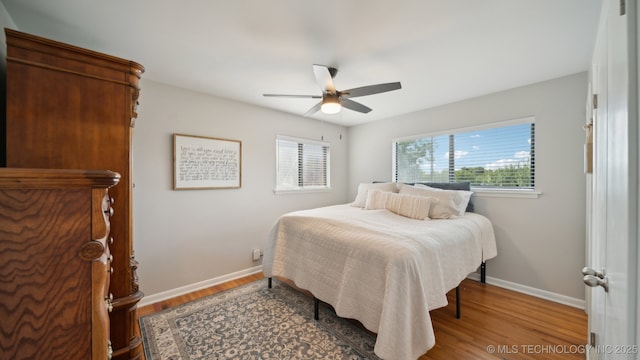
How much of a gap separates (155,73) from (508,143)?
13.5ft

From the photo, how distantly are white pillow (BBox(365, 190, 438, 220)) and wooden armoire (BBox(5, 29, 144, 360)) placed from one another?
254 centimetres

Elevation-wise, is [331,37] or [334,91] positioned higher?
[331,37]

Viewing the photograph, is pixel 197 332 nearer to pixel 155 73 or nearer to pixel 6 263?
pixel 6 263

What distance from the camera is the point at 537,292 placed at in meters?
2.67

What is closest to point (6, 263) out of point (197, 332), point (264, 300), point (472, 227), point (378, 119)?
point (197, 332)

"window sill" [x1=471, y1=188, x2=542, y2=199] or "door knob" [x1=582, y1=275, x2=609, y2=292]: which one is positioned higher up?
"window sill" [x1=471, y1=188, x2=542, y2=199]

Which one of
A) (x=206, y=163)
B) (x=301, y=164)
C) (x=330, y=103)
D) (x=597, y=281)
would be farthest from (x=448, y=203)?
(x=206, y=163)

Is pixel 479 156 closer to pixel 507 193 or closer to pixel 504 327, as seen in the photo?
pixel 507 193

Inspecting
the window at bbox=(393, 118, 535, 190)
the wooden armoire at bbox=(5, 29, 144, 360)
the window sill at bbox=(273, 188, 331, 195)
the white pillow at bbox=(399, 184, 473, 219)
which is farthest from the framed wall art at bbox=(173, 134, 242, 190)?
the window at bbox=(393, 118, 535, 190)

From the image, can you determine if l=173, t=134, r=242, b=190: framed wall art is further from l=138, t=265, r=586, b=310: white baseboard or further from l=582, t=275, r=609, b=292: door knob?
l=582, t=275, r=609, b=292: door knob

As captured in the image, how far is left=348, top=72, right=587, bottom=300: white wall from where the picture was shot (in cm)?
246

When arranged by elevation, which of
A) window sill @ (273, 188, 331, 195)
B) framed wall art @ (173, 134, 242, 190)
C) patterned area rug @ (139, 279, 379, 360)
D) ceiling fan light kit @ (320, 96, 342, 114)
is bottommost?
patterned area rug @ (139, 279, 379, 360)

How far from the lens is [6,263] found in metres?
0.62

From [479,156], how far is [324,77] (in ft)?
8.01
